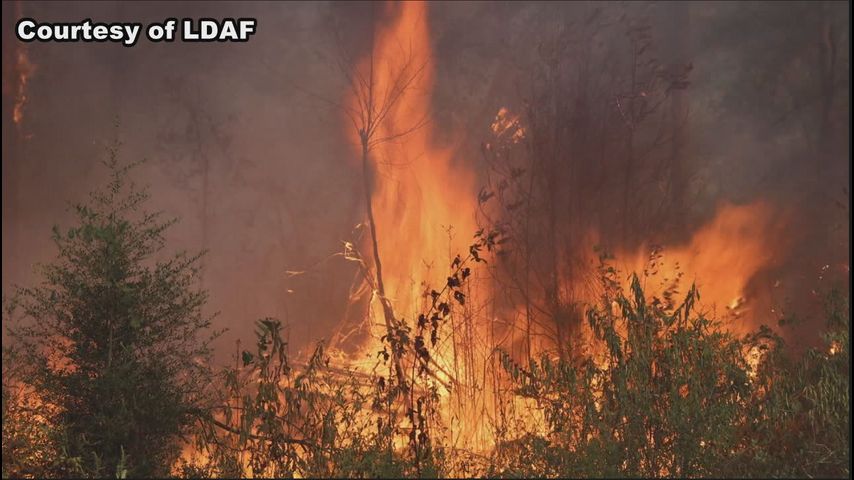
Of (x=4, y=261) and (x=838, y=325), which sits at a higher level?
(x=4, y=261)

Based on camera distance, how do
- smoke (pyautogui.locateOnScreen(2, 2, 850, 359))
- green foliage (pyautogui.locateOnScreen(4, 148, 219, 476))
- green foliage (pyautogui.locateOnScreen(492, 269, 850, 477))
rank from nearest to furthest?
1. green foliage (pyautogui.locateOnScreen(4, 148, 219, 476))
2. green foliage (pyautogui.locateOnScreen(492, 269, 850, 477))
3. smoke (pyautogui.locateOnScreen(2, 2, 850, 359))

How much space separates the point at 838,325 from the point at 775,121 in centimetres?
160

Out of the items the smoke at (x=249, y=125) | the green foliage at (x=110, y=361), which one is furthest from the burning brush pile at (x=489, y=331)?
the smoke at (x=249, y=125)

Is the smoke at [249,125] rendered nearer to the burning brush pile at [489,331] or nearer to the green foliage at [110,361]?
the burning brush pile at [489,331]

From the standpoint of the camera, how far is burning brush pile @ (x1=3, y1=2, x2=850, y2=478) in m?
3.91

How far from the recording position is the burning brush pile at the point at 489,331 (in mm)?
3912

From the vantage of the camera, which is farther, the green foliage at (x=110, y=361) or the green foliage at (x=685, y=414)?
the green foliage at (x=685, y=414)

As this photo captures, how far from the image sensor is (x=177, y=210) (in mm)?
6832

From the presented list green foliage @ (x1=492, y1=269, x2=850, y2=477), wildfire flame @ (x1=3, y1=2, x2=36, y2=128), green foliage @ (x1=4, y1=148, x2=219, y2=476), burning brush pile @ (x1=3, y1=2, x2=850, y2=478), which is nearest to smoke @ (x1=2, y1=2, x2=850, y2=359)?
wildfire flame @ (x1=3, y1=2, x2=36, y2=128)

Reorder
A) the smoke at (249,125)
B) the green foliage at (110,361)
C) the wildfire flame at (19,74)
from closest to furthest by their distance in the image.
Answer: the green foliage at (110,361) < the smoke at (249,125) < the wildfire flame at (19,74)

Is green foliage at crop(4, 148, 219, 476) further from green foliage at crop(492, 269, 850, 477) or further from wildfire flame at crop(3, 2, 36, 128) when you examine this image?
wildfire flame at crop(3, 2, 36, 128)

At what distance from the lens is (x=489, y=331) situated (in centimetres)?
587

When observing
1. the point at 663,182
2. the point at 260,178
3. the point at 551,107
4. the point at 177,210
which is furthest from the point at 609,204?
the point at 177,210

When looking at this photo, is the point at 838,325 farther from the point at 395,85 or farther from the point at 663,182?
the point at 395,85
